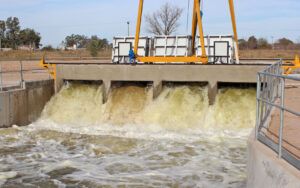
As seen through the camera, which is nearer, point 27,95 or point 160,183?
point 160,183

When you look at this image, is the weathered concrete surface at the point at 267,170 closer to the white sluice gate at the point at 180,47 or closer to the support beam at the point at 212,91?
the support beam at the point at 212,91

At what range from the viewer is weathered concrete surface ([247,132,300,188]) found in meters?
3.63

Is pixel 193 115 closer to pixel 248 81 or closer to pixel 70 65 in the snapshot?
pixel 248 81

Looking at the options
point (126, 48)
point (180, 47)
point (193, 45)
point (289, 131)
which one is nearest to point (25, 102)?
point (126, 48)

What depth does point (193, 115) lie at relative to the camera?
11891 millimetres

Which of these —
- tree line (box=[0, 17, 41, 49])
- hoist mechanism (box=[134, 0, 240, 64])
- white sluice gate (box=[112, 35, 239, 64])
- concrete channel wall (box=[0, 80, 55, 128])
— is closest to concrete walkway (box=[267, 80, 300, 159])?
hoist mechanism (box=[134, 0, 240, 64])

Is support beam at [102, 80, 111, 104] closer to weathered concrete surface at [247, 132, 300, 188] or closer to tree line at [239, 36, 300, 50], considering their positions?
weathered concrete surface at [247, 132, 300, 188]

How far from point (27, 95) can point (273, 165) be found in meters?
10.8

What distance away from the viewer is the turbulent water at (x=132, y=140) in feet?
23.2

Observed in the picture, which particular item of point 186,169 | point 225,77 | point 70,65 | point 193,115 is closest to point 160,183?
point 186,169

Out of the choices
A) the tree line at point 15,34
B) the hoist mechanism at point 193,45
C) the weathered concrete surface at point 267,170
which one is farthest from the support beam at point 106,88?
the tree line at point 15,34

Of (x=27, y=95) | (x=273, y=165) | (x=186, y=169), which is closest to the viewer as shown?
(x=273, y=165)

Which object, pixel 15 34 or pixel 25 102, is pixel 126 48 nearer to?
pixel 25 102

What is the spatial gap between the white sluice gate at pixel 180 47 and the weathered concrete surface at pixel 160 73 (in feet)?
9.87
